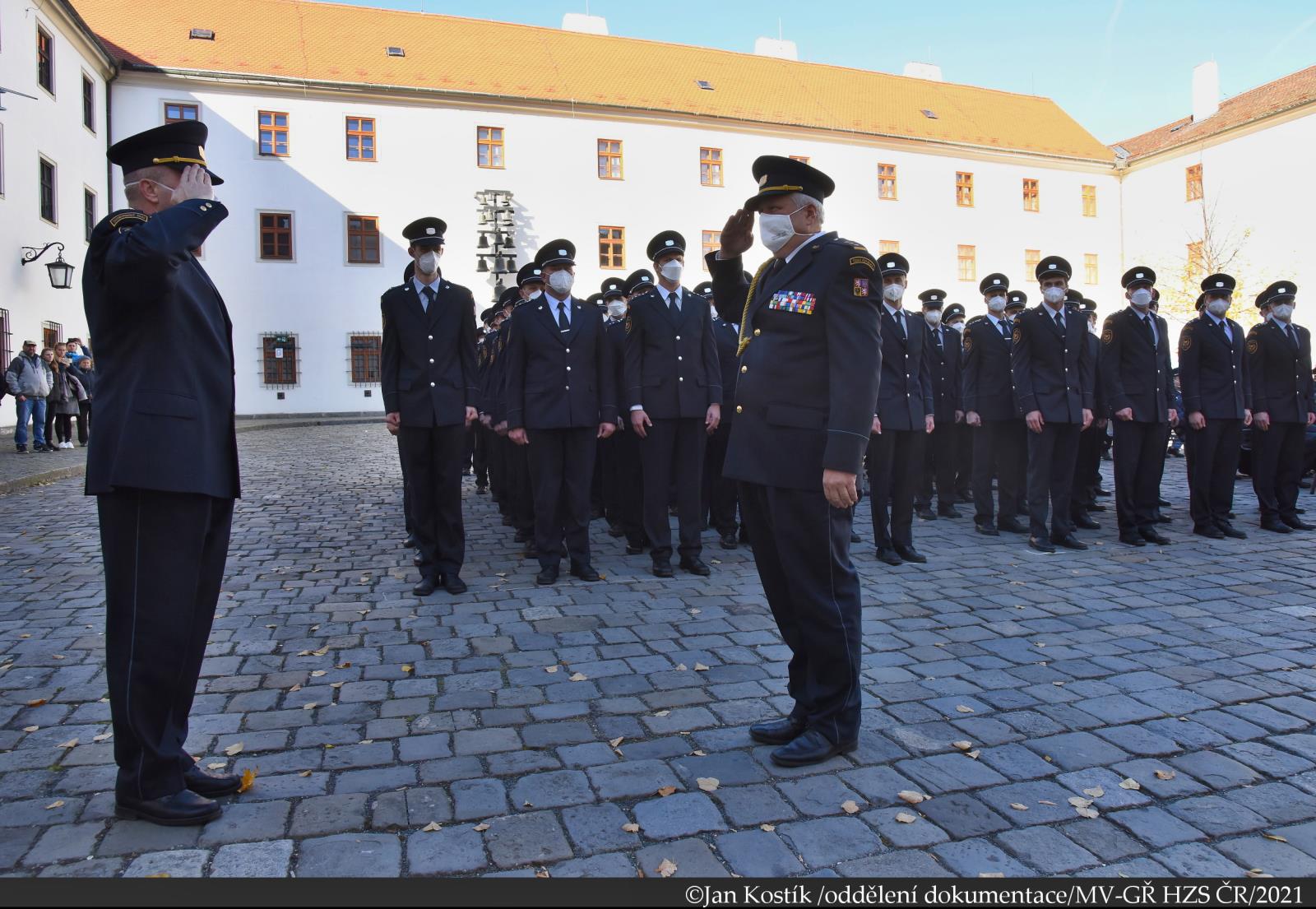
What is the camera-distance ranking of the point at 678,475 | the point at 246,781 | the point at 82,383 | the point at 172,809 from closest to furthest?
1. the point at 172,809
2. the point at 246,781
3. the point at 678,475
4. the point at 82,383

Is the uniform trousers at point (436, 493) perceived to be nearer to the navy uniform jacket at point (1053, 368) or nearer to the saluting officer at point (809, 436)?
the saluting officer at point (809, 436)

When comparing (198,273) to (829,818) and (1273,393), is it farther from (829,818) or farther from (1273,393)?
(1273,393)

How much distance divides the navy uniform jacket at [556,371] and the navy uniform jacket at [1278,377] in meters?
6.52

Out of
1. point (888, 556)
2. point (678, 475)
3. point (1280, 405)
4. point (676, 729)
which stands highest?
point (1280, 405)

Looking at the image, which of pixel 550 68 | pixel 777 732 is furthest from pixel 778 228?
pixel 550 68

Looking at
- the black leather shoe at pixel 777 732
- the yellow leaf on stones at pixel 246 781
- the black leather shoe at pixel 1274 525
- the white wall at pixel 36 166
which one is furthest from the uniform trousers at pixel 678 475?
the white wall at pixel 36 166

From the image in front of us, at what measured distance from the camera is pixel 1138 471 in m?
8.41

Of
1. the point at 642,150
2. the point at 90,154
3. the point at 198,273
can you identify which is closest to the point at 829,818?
the point at 198,273

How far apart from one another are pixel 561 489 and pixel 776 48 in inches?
1789

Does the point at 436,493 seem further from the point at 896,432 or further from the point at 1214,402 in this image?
the point at 1214,402

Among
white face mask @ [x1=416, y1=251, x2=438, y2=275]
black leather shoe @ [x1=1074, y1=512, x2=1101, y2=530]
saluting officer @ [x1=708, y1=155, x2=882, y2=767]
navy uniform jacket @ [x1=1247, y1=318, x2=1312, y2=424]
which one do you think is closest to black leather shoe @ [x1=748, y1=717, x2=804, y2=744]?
saluting officer @ [x1=708, y1=155, x2=882, y2=767]

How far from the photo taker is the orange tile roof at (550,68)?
35219 mm

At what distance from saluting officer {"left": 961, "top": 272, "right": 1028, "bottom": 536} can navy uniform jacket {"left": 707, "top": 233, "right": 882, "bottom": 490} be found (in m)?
5.81

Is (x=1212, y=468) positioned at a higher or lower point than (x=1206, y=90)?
lower
